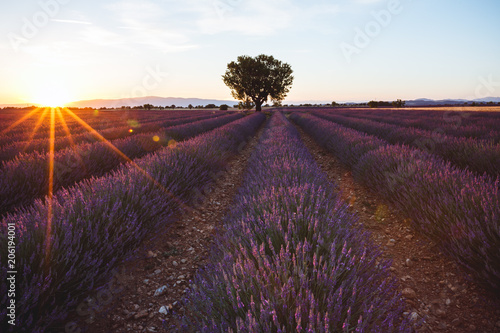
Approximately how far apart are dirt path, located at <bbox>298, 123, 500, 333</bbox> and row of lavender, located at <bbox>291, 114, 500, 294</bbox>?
0.15 metres

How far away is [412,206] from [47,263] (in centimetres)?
326

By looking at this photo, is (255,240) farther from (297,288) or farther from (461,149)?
(461,149)

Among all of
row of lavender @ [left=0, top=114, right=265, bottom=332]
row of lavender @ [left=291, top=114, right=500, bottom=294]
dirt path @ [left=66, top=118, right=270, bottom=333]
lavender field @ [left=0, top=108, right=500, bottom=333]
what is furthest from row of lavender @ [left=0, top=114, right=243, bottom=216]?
row of lavender @ [left=291, top=114, right=500, bottom=294]

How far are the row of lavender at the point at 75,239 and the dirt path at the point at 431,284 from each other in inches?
83.0

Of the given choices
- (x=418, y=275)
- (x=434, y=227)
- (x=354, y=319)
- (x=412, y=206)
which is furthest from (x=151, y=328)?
(x=412, y=206)

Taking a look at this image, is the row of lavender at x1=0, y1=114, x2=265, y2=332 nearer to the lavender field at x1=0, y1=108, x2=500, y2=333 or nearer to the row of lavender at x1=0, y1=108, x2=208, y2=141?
the lavender field at x1=0, y1=108, x2=500, y2=333

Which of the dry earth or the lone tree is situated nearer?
the dry earth

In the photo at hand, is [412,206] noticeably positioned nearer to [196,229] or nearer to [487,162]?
[487,162]

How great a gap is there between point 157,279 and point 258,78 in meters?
32.2

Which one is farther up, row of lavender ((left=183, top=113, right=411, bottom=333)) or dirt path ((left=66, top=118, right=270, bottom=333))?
row of lavender ((left=183, top=113, right=411, bottom=333))

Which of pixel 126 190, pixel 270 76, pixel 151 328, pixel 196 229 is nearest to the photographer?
pixel 151 328

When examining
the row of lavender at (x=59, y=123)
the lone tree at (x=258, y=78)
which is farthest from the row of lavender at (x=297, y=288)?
the lone tree at (x=258, y=78)

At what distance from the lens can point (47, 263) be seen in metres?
1.49

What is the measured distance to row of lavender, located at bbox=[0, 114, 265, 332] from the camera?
137 centimetres
